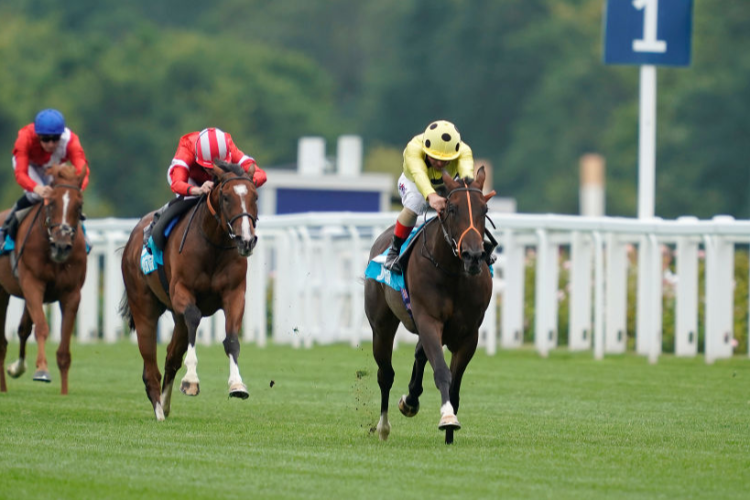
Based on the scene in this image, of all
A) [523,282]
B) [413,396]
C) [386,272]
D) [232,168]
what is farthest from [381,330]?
[523,282]

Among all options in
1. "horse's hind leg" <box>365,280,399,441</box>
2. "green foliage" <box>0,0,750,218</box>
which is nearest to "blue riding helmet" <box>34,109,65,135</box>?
"horse's hind leg" <box>365,280,399,441</box>

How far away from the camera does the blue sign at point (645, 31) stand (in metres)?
15.8

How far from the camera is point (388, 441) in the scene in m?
9.23

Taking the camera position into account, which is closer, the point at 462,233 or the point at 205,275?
the point at 462,233

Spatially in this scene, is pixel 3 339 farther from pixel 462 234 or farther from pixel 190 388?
pixel 462 234

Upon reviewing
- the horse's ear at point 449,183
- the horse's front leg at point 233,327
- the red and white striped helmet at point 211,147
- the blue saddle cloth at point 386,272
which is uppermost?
the red and white striped helmet at point 211,147

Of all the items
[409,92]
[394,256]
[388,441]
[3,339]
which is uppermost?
[409,92]

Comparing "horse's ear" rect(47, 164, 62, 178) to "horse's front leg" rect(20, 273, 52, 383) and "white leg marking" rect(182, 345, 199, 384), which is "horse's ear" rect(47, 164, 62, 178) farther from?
"white leg marking" rect(182, 345, 199, 384)

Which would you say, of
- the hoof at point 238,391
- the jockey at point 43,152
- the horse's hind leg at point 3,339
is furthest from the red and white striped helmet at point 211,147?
the horse's hind leg at point 3,339

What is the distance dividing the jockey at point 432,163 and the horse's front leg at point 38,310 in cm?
349

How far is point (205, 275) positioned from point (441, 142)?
1.87 m

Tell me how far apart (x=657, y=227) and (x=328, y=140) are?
56.6 m

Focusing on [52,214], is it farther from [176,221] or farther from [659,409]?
[659,409]

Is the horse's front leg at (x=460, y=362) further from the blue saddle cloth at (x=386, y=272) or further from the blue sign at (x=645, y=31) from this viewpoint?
the blue sign at (x=645, y=31)
